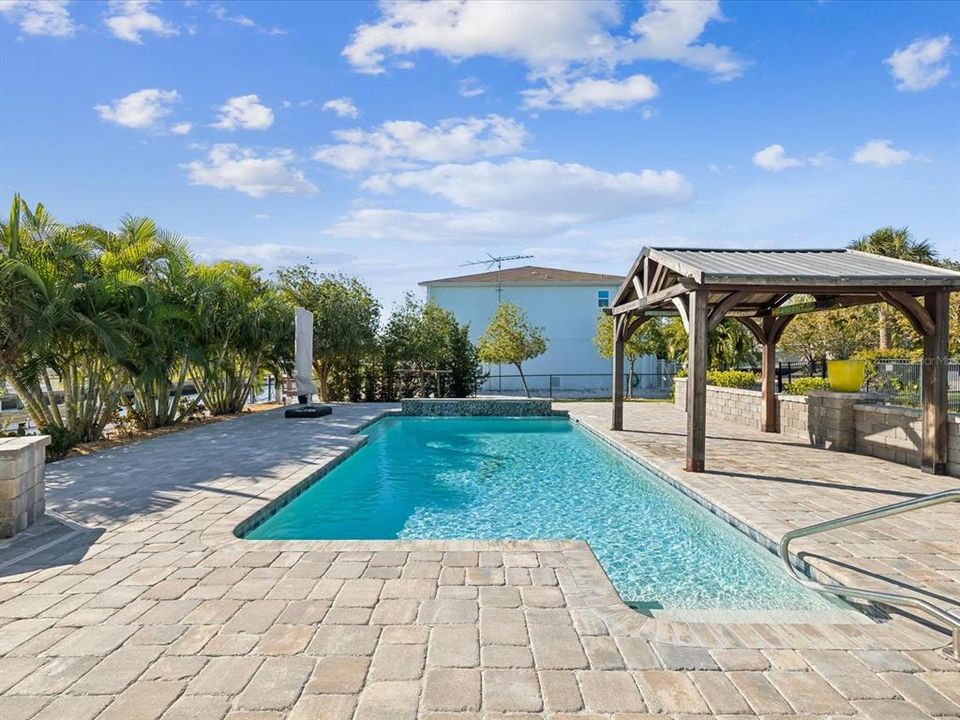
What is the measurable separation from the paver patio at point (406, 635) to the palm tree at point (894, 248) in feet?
70.8

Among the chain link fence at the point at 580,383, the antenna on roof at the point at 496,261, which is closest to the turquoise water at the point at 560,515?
the chain link fence at the point at 580,383

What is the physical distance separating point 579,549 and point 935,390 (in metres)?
6.54

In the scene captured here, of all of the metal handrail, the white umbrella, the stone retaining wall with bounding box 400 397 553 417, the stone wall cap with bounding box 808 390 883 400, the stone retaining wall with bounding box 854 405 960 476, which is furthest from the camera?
the stone retaining wall with bounding box 400 397 553 417

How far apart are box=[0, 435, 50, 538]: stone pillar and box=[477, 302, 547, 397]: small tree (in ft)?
56.3

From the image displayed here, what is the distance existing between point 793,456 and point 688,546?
15.3 feet

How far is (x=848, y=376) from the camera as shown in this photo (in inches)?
395

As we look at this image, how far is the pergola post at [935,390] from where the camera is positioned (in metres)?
7.85

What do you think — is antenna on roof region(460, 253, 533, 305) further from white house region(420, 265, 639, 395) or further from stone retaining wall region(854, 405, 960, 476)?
stone retaining wall region(854, 405, 960, 476)

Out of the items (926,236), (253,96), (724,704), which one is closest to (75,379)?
(253,96)

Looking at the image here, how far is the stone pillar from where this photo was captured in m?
4.91

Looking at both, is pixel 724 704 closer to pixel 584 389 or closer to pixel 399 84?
pixel 399 84

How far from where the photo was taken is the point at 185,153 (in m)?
13.7

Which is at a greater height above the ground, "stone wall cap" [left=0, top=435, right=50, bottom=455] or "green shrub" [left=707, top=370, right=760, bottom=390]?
"green shrub" [left=707, top=370, right=760, bottom=390]

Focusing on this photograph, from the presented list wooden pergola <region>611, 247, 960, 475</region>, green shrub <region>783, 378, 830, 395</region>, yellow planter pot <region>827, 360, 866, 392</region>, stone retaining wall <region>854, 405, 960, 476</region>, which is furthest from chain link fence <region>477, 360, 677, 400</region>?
wooden pergola <region>611, 247, 960, 475</region>
